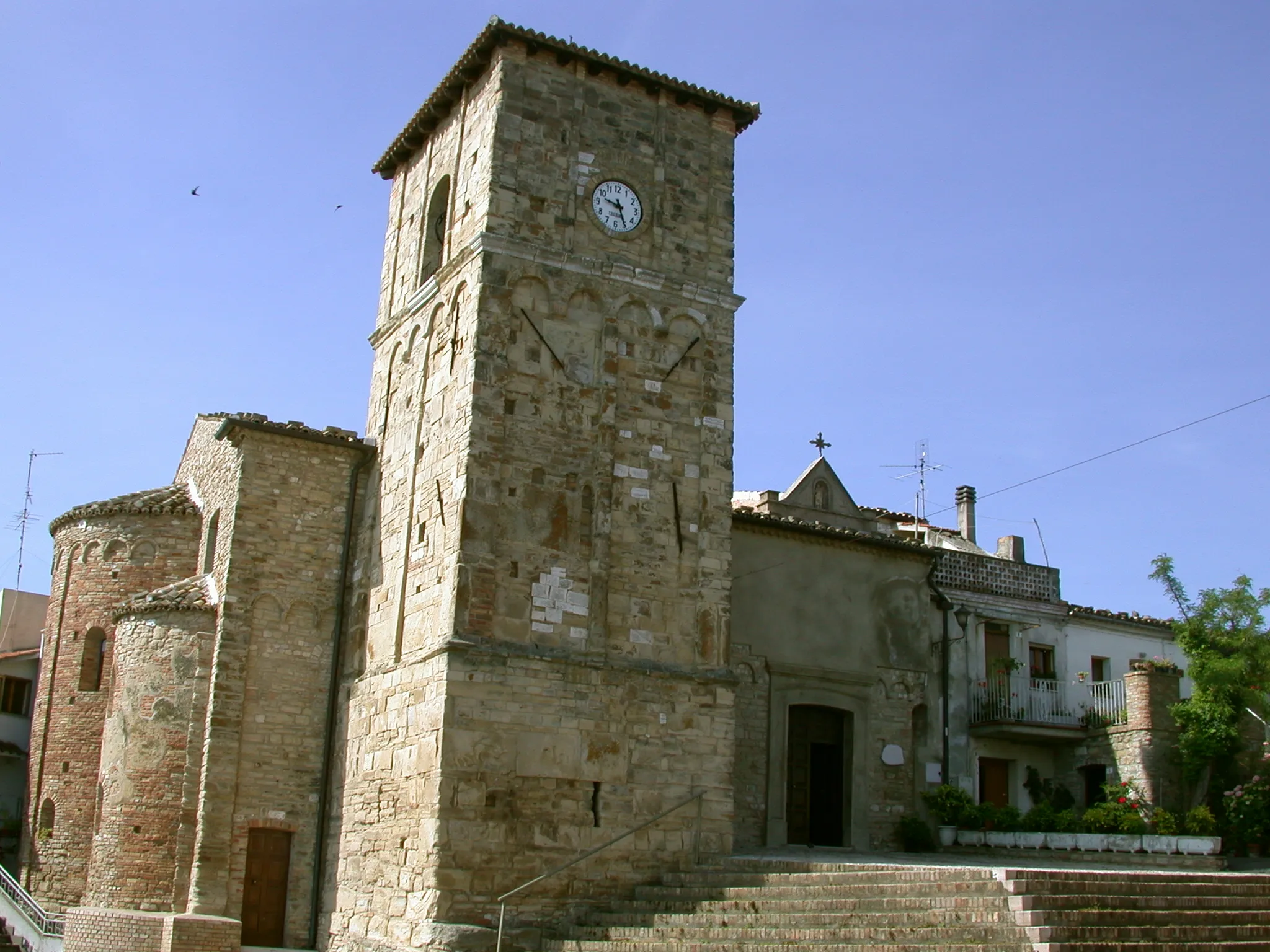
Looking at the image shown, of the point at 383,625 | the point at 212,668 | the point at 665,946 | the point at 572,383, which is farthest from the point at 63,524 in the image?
the point at 665,946

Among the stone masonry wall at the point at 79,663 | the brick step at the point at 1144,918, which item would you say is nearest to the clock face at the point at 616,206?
the stone masonry wall at the point at 79,663

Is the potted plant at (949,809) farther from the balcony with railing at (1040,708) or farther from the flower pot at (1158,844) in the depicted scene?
the flower pot at (1158,844)

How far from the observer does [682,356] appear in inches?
784

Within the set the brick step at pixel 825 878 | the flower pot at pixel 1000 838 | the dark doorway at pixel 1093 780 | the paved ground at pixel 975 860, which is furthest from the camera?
the dark doorway at pixel 1093 780

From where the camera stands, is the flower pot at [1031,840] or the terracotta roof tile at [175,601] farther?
the flower pot at [1031,840]

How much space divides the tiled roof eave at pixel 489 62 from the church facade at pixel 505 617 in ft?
0.18

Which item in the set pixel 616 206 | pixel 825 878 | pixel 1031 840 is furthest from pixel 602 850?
pixel 616 206

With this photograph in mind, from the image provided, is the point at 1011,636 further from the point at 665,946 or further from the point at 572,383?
the point at 665,946

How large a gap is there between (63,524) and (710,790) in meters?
14.1

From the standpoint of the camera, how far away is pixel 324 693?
20.4m

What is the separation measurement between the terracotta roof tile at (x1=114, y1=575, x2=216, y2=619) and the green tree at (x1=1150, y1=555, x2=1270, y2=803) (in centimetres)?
1614

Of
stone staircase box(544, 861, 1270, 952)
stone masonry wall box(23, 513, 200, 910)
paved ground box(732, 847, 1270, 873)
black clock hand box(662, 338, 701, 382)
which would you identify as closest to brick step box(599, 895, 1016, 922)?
stone staircase box(544, 861, 1270, 952)

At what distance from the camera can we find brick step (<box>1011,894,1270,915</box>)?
42.9 feet

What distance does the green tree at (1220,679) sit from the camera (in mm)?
22672
